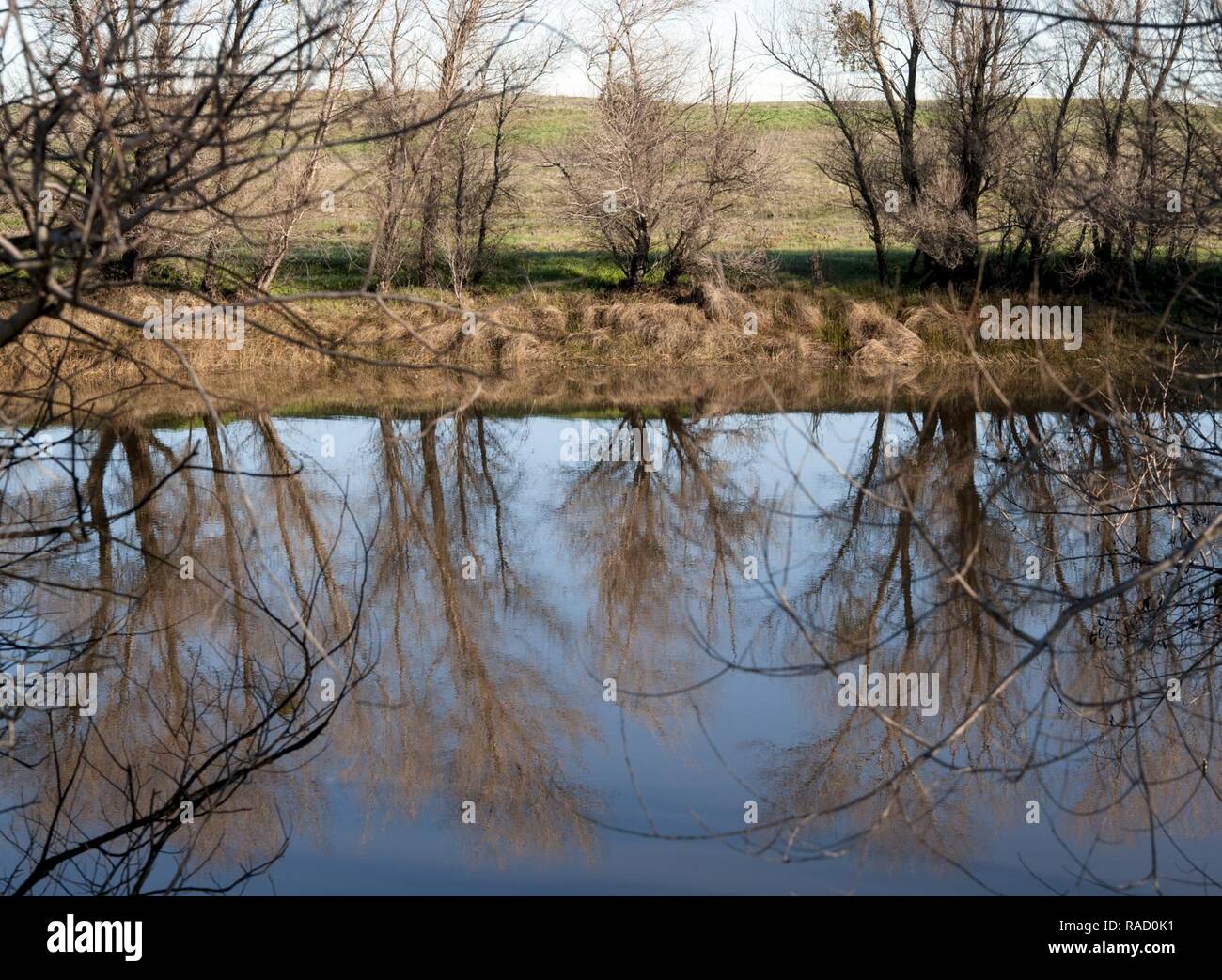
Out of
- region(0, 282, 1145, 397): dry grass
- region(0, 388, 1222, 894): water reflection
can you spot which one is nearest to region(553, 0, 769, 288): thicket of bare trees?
region(0, 282, 1145, 397): dry grass

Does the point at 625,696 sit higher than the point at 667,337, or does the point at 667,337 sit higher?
the point at 667,337

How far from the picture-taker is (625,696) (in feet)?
20.2

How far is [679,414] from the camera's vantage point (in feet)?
52.0

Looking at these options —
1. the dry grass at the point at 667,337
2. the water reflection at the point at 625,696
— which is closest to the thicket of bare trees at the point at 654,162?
the dry grass at the point at 667,337

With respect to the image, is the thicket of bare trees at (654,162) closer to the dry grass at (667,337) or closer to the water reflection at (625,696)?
the dry grass at (667,337)

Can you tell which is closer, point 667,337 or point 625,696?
point 625,696

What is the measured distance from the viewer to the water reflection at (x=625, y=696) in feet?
14.9

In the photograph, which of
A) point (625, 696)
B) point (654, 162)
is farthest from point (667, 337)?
point (625, 696)

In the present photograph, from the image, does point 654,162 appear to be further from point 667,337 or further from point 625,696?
point 625,696

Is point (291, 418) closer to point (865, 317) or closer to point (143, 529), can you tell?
point (143, 529)

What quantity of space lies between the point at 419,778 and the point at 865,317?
54.8 ft
